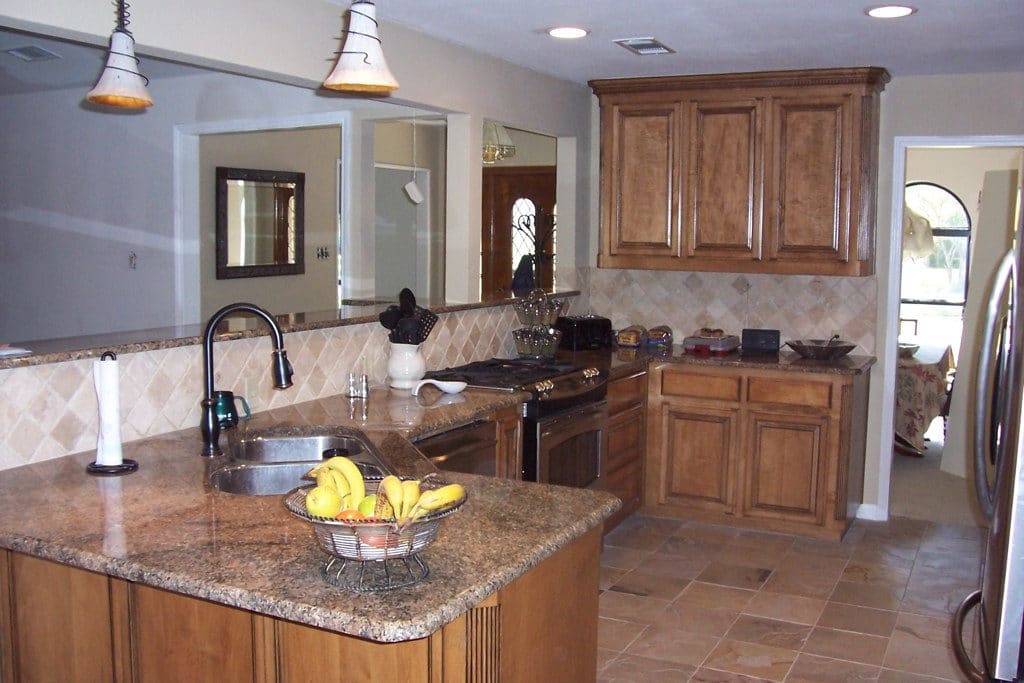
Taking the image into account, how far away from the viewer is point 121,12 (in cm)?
281

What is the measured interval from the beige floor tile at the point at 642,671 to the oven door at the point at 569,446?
81 centimetres

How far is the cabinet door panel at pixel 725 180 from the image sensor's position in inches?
205

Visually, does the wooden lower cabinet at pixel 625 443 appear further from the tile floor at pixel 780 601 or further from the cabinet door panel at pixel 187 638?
the cabinet door panel at pixel 187 638

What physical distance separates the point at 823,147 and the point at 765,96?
1.27 ft

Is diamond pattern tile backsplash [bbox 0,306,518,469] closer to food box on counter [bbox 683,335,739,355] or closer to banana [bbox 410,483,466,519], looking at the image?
banana [bbox 410,483,466,519]

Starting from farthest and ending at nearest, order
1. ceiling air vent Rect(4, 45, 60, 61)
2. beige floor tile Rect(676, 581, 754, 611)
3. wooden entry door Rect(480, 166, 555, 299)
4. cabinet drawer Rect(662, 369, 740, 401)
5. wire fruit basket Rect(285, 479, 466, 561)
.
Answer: wooden entry door Rect(480, 166, 555, 299) < cabinet drawer Rect(662, 369, 740, 401) < beige floor tile Rect(676, 581, 754, 611) < ceiling air vent Rect(4, 45, 60, 61) < wire fruit basket Rect(285, 479, 466, 561)

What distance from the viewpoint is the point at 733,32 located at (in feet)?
13.6

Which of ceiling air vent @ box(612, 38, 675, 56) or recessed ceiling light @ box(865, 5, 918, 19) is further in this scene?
ceiling air vent @ box(612, 38, 675, 56)

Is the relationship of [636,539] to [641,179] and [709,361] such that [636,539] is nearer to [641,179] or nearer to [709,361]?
[709,361]

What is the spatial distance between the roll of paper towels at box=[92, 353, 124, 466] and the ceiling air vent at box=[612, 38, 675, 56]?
8.48ft

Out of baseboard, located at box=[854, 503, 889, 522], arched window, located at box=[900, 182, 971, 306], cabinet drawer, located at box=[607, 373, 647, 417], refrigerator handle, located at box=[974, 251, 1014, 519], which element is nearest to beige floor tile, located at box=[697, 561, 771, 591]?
cabinet drawer, located at box=[607, 373, 647, 417]

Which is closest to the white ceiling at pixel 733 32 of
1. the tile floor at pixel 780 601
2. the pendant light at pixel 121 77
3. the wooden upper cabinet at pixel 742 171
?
the wooden upper cabinet at pixel 742 171

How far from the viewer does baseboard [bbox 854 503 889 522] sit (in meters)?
5.42

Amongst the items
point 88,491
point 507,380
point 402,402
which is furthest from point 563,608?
point 507,380
